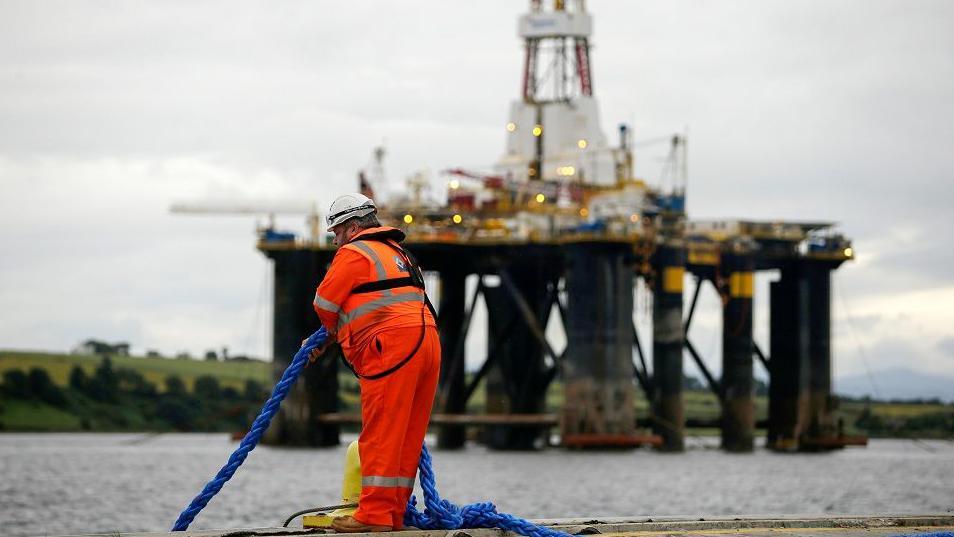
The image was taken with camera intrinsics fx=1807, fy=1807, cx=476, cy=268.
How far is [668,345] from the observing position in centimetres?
6088

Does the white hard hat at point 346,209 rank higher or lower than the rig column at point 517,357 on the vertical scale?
higher

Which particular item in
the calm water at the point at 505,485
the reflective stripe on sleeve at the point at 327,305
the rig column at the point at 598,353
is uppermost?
the reflective stripe on sleeve at the point at 327,305

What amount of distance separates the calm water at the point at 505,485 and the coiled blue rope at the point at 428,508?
14421 mm

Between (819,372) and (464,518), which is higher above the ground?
(464,518)

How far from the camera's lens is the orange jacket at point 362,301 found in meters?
9.42

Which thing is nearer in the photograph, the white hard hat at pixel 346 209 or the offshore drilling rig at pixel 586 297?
the white hard hat at pixel 346 209

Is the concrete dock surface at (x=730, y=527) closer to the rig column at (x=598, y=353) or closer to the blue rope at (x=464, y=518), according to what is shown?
the blue rope at (x=464, y=518)

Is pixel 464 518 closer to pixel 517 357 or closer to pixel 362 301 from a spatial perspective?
pixel 362 301

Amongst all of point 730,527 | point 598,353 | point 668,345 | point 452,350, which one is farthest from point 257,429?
point 452,350

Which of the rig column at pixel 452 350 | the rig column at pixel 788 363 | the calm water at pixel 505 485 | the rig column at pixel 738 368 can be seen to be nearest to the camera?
the calm water at pixel 505 485

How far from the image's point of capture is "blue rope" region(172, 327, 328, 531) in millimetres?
10164

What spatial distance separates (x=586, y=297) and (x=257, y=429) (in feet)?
159

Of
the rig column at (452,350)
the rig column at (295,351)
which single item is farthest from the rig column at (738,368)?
the rig column at (295,351)

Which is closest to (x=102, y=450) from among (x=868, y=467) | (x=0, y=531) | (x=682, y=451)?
(x=682, y=451)
